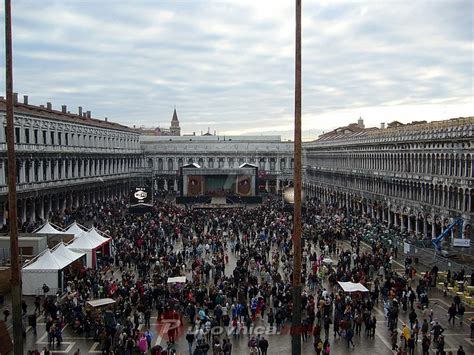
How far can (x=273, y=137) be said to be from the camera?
122 metres

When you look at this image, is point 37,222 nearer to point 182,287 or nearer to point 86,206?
point 86,206

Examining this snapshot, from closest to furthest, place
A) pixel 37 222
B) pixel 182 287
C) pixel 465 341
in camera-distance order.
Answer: pixel 465 341
pixel 182 287
pixel 37 222

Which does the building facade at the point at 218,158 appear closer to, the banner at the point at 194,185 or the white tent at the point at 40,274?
the banner at the point at 194,185

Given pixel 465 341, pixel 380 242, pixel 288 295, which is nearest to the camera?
pixel 465 341

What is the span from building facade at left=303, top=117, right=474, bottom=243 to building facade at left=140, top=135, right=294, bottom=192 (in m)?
35.3

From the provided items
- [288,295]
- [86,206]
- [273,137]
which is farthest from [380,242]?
[273,137]

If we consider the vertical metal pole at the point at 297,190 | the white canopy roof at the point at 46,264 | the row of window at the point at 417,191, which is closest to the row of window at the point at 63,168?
the white canopy roof at the point at 46,264

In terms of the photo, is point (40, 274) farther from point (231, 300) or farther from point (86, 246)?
point (231, 300)

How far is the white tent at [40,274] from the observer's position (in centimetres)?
2508

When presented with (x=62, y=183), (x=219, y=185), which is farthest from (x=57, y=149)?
(x=219, y=185)

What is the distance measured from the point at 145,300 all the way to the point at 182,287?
2526 millimetres

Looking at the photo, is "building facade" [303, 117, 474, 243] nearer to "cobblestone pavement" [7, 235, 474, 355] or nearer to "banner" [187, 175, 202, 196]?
"cobblestone pavement" [7, 235, 474, 355]

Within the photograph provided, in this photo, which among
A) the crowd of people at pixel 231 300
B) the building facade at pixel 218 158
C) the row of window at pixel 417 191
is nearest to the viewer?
the crowd of people at pixel 231 300

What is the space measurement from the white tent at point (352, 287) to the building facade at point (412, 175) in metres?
17.4
